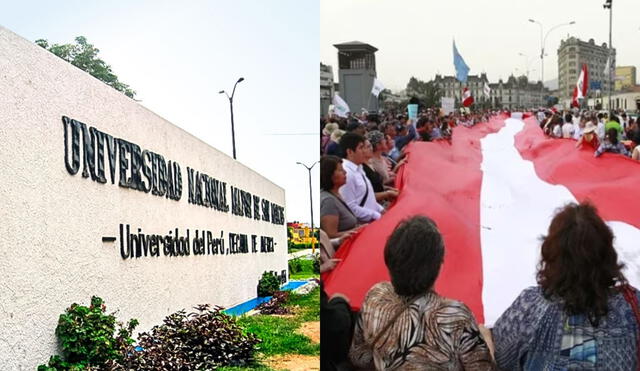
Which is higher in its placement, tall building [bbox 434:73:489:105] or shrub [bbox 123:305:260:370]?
tall building [bbox 434:73:489:105]

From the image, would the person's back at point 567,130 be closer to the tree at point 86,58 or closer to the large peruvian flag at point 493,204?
the large peruvian flag at point 493,204

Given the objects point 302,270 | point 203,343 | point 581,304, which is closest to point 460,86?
point 581,304

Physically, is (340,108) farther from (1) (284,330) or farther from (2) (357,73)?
(1) (284,330)

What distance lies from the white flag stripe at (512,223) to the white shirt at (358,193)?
38 cm

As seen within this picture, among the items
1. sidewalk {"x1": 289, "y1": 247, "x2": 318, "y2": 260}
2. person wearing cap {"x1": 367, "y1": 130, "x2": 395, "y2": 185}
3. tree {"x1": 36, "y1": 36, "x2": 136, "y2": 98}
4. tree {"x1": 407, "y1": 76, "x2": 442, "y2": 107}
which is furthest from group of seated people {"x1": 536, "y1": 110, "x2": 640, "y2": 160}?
sidewalk {"x1": 289, "y1": 247, "x2": 318, "y2": 260}

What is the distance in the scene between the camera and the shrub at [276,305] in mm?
7851

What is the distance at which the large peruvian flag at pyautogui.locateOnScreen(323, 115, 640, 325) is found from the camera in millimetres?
2736

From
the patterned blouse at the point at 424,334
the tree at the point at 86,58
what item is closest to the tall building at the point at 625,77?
the patterned blouse at the point at 424,334

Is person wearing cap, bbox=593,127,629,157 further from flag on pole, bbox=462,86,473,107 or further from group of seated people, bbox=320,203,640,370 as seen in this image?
group of seated people, bbox=320,203,640,370

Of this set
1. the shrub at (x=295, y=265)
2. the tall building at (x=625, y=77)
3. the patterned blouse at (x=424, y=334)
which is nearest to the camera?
the patterned blouse at (x=424, y=334)

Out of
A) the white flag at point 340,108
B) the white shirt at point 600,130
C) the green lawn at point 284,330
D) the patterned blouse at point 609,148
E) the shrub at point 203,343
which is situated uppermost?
the white flag at point 340,108

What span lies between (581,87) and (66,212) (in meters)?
3.24

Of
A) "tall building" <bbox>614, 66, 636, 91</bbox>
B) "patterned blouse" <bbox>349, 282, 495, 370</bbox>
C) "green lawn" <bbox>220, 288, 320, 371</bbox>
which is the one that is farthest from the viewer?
"green lawn" <bbox>220, 288, 320, 371</bbox>

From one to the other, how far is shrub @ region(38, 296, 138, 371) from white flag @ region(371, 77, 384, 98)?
272 cm
